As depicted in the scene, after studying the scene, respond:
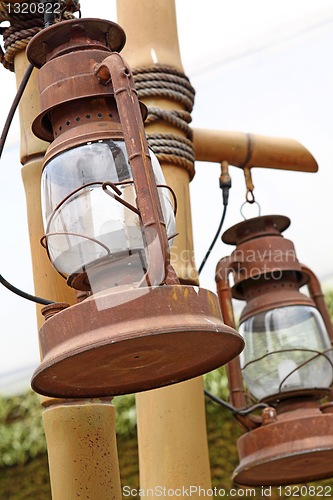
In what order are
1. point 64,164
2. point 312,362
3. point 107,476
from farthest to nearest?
point 312,362
point 107,476
point 64,164

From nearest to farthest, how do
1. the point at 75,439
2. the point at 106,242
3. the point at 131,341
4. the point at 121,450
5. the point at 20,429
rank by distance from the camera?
the point at 131,341 → the point at 106,242 → the point at 75,439 → the point at 121,450 → the point at 20,429

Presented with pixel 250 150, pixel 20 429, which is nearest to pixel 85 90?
pixel 250 150

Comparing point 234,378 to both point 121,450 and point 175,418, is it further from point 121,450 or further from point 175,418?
point 121,450

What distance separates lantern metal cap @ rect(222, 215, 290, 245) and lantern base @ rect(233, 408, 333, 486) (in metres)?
0.41

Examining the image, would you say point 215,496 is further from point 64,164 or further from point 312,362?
point 64,164

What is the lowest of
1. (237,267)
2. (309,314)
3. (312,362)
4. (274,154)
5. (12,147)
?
(312,362)

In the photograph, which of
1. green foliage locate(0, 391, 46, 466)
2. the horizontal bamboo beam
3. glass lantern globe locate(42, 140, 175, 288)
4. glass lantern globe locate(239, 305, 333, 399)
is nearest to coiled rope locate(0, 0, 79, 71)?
glass lantern globe locate(42, 140, 175, 288)

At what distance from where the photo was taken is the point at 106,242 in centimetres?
71

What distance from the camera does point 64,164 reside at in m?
0.74


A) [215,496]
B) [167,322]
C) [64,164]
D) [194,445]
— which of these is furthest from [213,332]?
[215,496]

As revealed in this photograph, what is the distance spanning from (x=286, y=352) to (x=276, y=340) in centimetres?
3

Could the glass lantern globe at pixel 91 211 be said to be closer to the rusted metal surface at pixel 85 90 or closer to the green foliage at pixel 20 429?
the rusted metal surface at pixel 85 90

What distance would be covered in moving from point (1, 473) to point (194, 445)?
2.42m

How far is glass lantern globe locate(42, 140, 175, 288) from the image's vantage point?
27.7 inches
